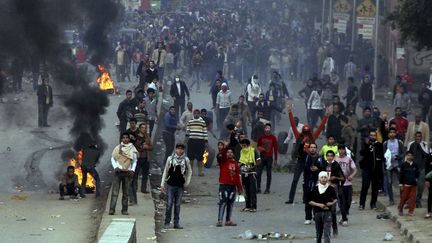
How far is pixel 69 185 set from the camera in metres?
22.8

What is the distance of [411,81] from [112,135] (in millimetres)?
11942

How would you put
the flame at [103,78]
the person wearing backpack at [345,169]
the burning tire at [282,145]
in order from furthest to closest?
the burning tire at [282,145]
the flame at [103,78]
the person wearing backpack at [345,169]

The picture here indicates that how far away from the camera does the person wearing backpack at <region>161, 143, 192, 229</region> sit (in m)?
19.8

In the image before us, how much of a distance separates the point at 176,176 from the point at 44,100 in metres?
11.8

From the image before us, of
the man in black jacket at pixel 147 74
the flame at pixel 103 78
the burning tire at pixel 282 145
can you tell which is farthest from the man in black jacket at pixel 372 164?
the man in black jacket at pixel 147 74

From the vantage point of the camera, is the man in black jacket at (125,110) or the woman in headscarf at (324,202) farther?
the man in black jacket at (125,110)

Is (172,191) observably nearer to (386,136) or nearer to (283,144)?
(386,136)

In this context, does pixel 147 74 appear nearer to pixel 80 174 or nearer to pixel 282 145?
pixel 282 145

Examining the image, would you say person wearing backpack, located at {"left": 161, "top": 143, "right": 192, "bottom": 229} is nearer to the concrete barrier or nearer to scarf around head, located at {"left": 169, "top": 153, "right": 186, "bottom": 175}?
scarf around head, located at {"left": 169, "top": 153, "right": 186, "bottom": 175}

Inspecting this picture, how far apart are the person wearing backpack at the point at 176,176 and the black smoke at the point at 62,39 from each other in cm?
526

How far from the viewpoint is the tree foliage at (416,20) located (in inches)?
1192

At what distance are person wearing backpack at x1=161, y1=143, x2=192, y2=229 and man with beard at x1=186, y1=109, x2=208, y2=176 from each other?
5670 mm

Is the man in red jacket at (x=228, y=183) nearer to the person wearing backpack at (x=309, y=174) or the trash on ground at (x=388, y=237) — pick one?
the person wearing backpack at (x=309, y=174)

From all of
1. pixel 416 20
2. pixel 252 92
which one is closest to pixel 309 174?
pixel 416 20
